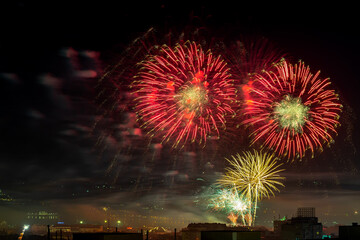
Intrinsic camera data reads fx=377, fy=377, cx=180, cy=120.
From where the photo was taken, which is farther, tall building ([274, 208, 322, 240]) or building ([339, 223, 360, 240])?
tall building ([274, 208, 322, 240])

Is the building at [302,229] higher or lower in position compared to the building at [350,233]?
lower

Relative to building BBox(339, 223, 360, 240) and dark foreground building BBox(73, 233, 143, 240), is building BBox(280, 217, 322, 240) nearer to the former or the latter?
building BBox(339, 223, 360, 240)

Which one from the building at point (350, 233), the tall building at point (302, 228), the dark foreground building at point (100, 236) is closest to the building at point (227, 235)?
the dark foreground building at point (100, 236)

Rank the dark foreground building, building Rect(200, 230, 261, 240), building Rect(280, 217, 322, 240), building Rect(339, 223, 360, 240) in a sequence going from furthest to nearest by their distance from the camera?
building Rect(280, 217, 322, 240) < building Rect(339, 223, 360, 240) < building Rect(200, 230, 261, 240) < the dark foreground building

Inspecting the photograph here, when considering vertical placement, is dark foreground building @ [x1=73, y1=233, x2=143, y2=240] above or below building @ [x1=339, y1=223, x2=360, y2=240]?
above

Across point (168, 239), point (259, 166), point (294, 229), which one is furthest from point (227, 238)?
point (168, 239)

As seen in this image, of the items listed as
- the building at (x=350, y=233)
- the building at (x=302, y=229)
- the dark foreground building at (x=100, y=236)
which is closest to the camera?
the dark foreground building at (x=100, y=236)

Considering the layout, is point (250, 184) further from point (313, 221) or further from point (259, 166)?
point (313, 221)

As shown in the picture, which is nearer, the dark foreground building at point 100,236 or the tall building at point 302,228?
the dark foreground building at point 100,236

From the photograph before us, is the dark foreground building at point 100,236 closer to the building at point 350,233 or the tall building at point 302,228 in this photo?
the building at point 350,233

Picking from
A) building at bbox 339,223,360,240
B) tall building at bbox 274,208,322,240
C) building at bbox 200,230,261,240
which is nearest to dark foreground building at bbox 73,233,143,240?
building at bbox 200,230,261,240

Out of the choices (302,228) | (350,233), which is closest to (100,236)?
(350,233)
